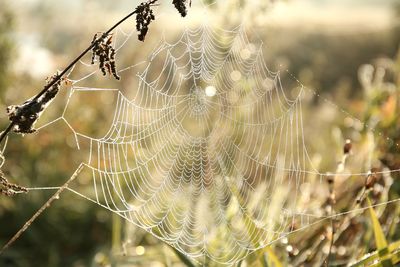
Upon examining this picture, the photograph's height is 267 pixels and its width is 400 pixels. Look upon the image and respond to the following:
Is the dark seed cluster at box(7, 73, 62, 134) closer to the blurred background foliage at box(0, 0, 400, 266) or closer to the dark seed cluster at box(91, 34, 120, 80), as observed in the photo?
the dark seed cluster at box(91, 34, 120, 80)

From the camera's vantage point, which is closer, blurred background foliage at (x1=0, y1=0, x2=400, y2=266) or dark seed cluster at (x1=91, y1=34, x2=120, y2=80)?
dark seed cluster at (x1=91, y1=34, x2=120, y2=80)

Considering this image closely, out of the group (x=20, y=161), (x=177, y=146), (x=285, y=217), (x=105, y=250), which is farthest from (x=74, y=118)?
(x=285, y=217)

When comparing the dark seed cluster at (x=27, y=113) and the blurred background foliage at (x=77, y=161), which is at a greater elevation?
the blurred background foliage at (x=77, y=161)

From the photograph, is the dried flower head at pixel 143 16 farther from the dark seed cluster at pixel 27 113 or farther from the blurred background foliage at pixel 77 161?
the blurred background foliage at pixel 77 161

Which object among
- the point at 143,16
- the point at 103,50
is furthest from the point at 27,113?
the point at 143,16

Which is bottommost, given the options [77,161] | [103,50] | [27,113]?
[27,113]

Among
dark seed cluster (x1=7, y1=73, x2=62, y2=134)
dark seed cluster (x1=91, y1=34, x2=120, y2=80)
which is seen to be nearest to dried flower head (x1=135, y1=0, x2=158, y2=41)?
dark seed cluster (x1=91, y1=34, x2=120, y2=80)

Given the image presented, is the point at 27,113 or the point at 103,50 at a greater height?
the point at 103,50

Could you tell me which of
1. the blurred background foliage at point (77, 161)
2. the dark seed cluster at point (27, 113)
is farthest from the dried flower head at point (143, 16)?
the blurred background foliage at point (77, 161)

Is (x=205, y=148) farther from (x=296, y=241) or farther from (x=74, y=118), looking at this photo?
(x=296, y=241)

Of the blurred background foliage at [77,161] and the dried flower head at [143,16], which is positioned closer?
the dried flower head at [143,16]

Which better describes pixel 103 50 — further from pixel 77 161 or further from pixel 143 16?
pixel 77 161
